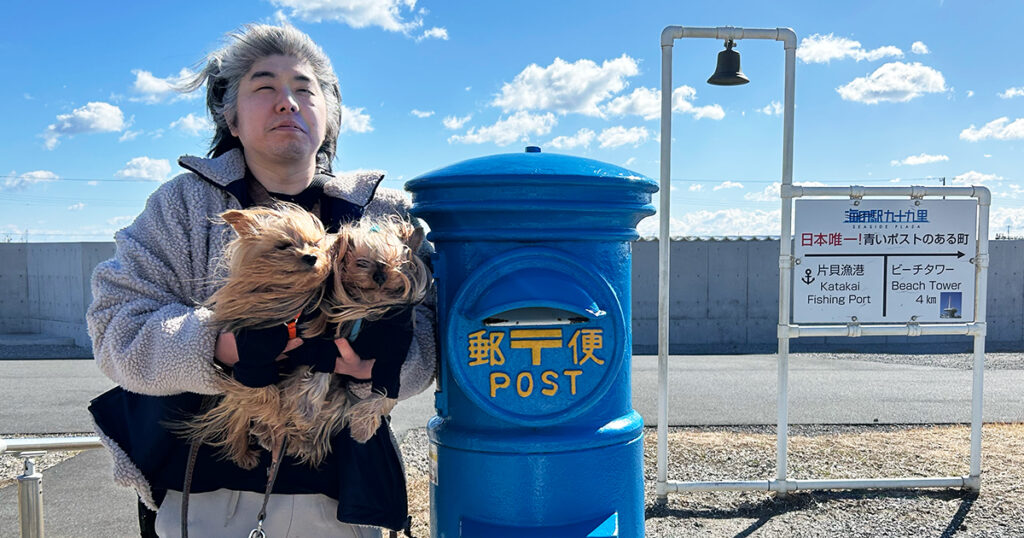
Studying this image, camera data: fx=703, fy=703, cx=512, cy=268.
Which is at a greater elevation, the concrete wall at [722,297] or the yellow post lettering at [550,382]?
the yellow post lettering at [550,382]

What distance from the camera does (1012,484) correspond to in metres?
4.11

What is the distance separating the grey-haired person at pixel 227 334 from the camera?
1538 millimetres

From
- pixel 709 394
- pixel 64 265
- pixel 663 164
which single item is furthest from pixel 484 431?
pixel 64 265

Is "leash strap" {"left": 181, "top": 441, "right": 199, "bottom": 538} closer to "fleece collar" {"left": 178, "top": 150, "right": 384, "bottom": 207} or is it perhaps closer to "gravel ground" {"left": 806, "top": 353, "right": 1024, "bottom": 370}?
"fleece collar" {"left": 178, "top": 150, "right": 384, "bottom": 207}

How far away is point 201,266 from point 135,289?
15 cm

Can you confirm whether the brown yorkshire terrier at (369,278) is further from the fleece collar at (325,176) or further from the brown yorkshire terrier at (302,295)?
the fleece collar at (325,176)

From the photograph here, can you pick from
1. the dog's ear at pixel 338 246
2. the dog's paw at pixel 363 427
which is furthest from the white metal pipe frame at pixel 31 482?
the dog's ear at pixel 338 246

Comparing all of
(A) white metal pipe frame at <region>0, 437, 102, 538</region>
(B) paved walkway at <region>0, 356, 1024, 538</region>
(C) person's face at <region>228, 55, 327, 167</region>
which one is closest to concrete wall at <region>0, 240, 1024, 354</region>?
(B) paved walkway at <region>0, 356, 1024, 538</region>

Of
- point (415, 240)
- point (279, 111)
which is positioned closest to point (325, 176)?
point (279, 111)

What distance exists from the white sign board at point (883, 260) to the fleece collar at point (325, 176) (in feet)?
9.08

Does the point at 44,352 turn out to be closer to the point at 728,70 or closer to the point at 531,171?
the point at 728,70

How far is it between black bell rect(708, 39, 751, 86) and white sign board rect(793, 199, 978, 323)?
2.45 feet

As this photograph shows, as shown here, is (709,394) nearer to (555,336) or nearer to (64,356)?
(555,336)

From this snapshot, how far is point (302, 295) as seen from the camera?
1.40 metres
